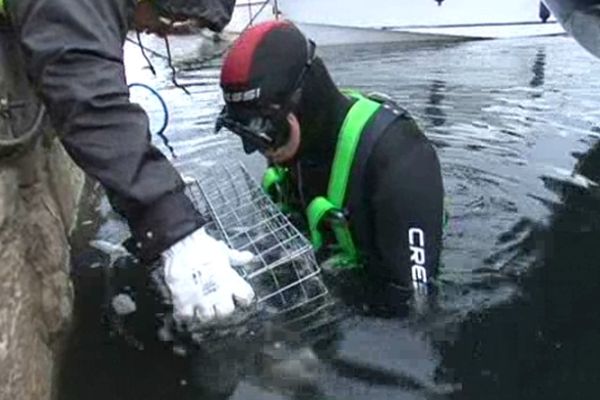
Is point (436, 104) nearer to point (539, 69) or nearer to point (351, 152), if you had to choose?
point (539, 69)

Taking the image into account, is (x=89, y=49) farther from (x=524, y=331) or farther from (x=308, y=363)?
(x=524, y=331)

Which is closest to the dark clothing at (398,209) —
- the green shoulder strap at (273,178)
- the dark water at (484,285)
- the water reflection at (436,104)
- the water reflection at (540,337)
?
the dark water at (484,285)

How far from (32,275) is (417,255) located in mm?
1067

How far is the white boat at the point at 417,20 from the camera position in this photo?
896cm

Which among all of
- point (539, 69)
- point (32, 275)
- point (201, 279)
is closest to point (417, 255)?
point (201, 279)

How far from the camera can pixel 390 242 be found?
2.79 m

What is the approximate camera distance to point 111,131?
6.58 ft

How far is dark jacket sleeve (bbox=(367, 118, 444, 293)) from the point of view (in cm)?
276

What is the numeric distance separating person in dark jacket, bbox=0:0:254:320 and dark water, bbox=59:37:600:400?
48 cm

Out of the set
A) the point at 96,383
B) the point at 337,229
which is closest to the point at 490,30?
the point at 337,229

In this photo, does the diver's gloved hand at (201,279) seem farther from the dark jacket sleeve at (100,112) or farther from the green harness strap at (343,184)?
the green harness strap at (343,184)

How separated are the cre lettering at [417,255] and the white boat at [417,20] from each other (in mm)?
6307

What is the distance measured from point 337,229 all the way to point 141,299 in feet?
2.07

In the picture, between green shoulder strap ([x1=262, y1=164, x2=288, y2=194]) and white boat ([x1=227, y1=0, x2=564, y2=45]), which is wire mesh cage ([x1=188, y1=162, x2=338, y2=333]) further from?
white boat ([x1=227, y1=0, x2=564, y2=45])
